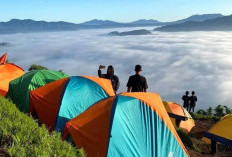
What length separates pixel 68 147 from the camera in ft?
15.3

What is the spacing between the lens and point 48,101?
1034cm

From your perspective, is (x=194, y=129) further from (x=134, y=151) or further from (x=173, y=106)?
(x=134, y=151)

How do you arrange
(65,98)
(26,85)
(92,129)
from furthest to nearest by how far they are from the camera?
(26,85)
(65,98)
(92,129)

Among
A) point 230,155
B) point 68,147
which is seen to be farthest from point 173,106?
point 68,147

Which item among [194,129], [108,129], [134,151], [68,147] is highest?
[68,147]

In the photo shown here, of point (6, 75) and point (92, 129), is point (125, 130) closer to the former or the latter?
point (92, 129)

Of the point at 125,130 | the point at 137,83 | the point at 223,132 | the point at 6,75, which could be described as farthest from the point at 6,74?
the point at 223,132

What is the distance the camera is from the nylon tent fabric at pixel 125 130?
705cm

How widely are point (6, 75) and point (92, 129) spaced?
9.30 m

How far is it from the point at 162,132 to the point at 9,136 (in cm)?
396

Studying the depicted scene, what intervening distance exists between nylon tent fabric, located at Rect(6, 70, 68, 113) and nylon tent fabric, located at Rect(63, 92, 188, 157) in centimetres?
461

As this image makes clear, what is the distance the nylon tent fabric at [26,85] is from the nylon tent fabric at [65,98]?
42.9 inches

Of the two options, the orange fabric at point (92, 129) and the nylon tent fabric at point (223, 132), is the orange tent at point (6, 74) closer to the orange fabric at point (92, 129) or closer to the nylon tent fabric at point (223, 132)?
the orange fabric at point (92, 129)

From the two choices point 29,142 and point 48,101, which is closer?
point 29,142
